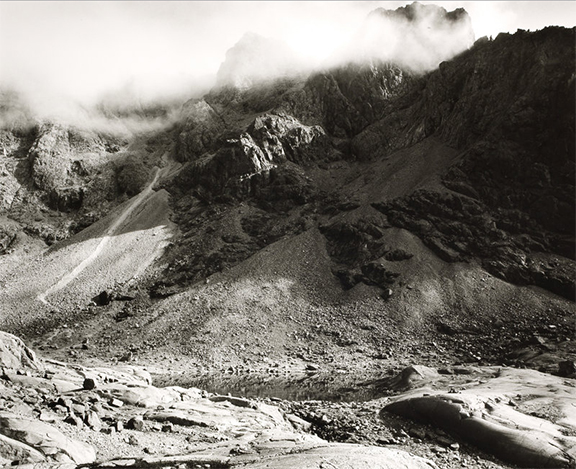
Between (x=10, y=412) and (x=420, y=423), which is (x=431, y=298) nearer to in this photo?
(x=420, y=423)

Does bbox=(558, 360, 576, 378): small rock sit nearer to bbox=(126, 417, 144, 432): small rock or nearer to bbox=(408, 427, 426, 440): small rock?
bbox=(408, 427, 426, 440): small rock

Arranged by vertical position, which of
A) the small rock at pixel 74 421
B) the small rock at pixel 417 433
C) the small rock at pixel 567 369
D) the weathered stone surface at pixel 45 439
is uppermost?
the weathered stone surface at pixel 45 439

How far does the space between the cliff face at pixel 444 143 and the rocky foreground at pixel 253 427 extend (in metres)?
47.4

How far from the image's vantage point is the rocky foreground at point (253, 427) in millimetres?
16891

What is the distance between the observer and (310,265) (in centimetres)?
7600

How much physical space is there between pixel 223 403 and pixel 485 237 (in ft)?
194

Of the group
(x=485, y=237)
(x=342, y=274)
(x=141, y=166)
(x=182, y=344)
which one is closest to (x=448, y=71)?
(x=485, y=237)

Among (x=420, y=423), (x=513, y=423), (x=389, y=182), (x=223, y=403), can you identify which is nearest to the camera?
(x=513, y=423)

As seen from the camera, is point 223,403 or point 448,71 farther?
point 448,71

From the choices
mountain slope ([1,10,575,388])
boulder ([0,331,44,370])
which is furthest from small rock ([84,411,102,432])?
mountain slope ([1,10,575,388])

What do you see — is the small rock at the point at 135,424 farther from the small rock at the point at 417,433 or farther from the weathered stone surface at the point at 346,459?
the small rock at the point at 417,433

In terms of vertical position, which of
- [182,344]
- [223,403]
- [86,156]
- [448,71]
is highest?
[448,71]

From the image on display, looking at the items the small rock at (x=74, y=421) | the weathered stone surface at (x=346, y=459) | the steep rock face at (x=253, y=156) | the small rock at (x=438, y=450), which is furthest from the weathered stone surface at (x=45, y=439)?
the steep rock face at (x=253, y=156)

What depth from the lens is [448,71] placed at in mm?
102438
